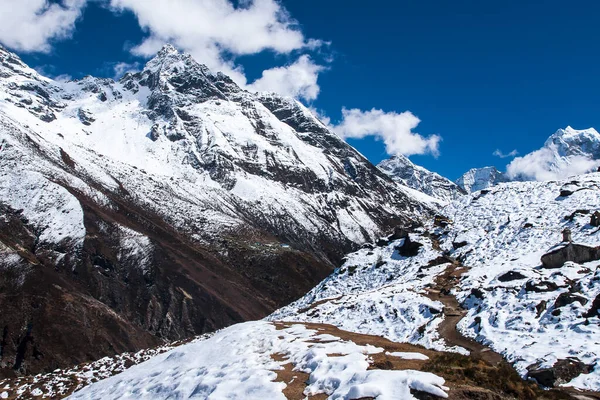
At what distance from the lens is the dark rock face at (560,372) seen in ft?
83.3

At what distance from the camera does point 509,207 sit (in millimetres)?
80500

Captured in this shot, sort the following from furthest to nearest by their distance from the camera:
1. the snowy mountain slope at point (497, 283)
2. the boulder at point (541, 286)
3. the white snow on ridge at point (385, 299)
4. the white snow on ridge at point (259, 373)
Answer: the white snow on ridge at point (385, 299) → the boulder at point (541, 286) → the snowy mountain slope at point (497, 283) → the white snow on ridge at point (259, 373)

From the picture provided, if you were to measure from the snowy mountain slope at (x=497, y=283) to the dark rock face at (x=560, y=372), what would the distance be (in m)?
0.10

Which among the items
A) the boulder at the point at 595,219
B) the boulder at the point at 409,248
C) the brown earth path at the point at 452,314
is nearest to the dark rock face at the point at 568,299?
the brown earth path at the point at 452,314

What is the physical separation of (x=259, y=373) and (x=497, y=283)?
114ft

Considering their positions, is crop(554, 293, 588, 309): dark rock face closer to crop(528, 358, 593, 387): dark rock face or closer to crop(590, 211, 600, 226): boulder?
crop(528, 358, 593, 387): dark rock face

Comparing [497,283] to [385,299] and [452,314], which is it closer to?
[452,314]

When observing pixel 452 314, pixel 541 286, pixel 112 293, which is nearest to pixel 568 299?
pixel 541 286

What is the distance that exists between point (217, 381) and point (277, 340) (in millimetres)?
8983

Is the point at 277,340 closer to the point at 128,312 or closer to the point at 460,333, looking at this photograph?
the point at 460,333

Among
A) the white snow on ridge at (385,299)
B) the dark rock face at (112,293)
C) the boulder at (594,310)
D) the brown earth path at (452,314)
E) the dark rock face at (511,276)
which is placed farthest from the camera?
the dark rock face at (112,293)

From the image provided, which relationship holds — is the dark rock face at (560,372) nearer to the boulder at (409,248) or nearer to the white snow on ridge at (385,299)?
the white snow on ridge at (385,299)

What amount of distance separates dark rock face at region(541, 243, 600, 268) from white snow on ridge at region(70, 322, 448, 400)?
30.2 m

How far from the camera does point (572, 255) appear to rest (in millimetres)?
49531
